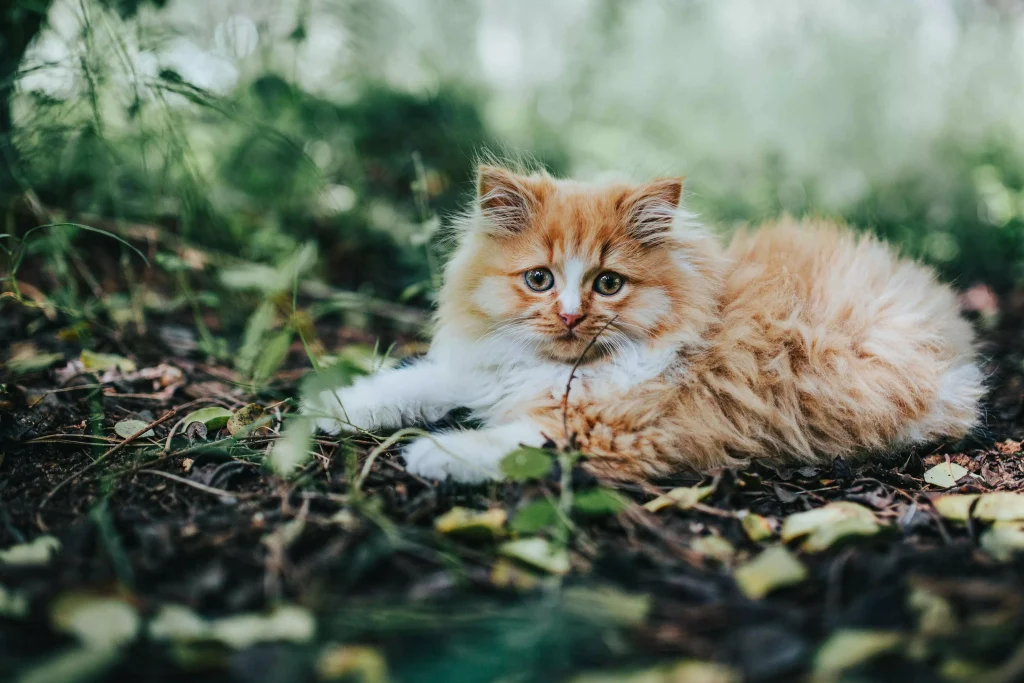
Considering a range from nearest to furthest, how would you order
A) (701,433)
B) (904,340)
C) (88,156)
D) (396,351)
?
(701,433)
(904,340)
(396,351)
(88,156)

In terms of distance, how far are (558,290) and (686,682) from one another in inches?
48.7

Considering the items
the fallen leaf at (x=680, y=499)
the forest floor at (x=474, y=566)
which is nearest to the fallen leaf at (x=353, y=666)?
the forest floor at (x=474, y=566)

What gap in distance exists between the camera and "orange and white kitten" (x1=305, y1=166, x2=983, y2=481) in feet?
6.45

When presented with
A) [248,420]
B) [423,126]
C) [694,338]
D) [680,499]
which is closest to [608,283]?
A: [694,338]

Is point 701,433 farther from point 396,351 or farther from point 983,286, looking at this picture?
point 983,286

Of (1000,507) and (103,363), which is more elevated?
(1000,507)

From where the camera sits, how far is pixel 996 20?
17.9ft

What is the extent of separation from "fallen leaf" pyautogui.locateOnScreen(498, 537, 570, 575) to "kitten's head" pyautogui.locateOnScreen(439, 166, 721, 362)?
75 cm

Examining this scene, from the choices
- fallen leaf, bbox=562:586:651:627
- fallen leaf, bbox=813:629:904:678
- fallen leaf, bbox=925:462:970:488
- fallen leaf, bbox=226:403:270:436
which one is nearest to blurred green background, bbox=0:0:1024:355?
fallen leaf, bbox=226:403:270:436

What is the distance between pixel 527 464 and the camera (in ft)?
5.14

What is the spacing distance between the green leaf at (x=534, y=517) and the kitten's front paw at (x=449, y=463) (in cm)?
28

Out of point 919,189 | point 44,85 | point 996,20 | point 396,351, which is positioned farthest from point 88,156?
point 996,20

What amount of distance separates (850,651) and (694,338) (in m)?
1.10

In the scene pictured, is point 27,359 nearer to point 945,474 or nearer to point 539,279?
point 539,279
